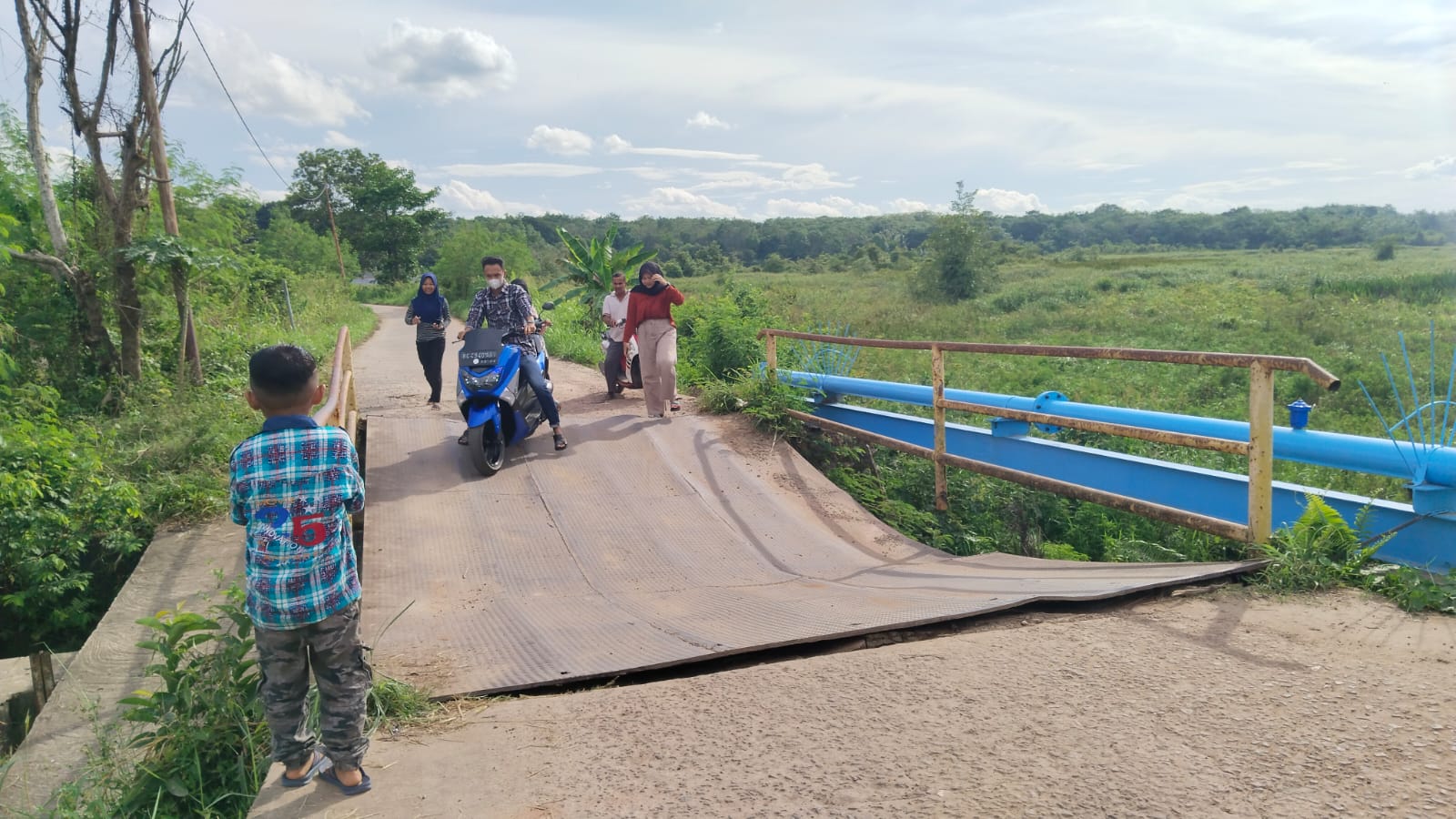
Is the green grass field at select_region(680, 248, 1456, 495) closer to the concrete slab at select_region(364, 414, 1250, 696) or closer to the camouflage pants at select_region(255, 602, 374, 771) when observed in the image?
the concrete slab at select_region(364, 414, 1250, 696)

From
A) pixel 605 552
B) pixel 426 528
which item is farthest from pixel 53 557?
pixel 605 552

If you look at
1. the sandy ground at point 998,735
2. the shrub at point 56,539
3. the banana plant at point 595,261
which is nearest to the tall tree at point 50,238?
the shrub at point 56,539

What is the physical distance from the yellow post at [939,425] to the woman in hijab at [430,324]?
5391 mm

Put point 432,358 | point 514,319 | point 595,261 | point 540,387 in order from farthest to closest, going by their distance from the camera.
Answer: point 595,261
point 432,358
point 514,319
point 540,387

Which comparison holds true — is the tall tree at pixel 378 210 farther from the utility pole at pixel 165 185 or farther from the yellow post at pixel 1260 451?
the yellow post at pixel 1260 451

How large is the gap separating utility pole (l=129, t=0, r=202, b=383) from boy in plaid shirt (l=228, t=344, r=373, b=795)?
9761 millimetres

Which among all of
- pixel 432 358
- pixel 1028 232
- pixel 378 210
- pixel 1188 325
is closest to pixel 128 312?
pixel 432 358

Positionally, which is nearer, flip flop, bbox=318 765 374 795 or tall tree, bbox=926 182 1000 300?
flip flop, bbox=318 765 374 795

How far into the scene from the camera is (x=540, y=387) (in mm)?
7852

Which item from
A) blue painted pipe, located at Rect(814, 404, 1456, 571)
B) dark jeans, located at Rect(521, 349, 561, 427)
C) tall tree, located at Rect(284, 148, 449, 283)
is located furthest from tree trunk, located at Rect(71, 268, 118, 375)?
tall tree, located at Rect(284, 148, 449, 283)

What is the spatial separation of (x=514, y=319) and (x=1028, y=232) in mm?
105342

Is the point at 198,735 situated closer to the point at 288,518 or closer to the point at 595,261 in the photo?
the point at 288,518

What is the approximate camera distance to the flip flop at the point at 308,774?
9.47 feet

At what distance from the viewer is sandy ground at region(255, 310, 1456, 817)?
2551 millimetres
